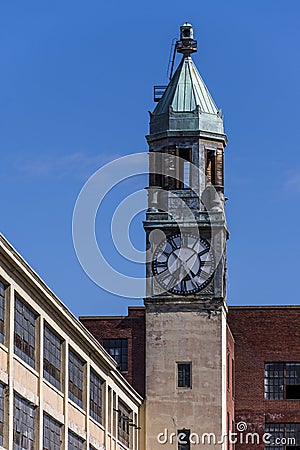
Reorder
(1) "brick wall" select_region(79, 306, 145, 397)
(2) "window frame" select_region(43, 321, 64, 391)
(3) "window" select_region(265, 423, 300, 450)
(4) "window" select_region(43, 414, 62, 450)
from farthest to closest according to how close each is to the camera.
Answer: (3) "window" select_region(265, 423, 300, 450) → (1) "brick wall" select_region(79, 306, 145, 397) → (2) "window frame" select_region(43, 321, 64, 391) → (4) "window" select_region(43, 414, 62, 450)

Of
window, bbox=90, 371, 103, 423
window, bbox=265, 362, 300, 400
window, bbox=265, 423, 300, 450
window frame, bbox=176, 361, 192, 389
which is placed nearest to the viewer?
window, bbox=90, 371, 103, 423

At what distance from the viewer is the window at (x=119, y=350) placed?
73.8 meters

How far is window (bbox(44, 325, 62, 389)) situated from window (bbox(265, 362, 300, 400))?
26991mm

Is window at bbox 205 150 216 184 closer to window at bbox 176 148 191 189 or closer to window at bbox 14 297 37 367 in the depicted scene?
window at bbox 176 148 191 189

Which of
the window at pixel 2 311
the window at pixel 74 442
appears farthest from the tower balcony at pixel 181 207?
the window at pixel 2 311

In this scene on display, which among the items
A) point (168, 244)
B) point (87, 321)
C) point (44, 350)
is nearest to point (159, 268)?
point (168, 244)

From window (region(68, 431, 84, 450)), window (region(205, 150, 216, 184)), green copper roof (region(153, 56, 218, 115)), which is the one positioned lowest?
window (region(68, 431, 84, 450))

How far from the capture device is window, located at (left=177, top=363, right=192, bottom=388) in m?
71.2

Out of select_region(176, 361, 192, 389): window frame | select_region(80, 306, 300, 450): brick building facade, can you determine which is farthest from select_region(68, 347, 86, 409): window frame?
select_region(80, 306, 300, 450): brick building facade

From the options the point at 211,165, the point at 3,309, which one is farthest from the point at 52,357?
the point at 211,165

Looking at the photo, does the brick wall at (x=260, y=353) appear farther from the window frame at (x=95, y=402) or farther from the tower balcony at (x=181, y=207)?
the window frame at (x=95, y=402)

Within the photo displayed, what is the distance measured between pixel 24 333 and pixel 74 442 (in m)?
9.99

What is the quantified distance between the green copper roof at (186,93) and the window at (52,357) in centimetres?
2400

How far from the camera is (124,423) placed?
68.4 meters
